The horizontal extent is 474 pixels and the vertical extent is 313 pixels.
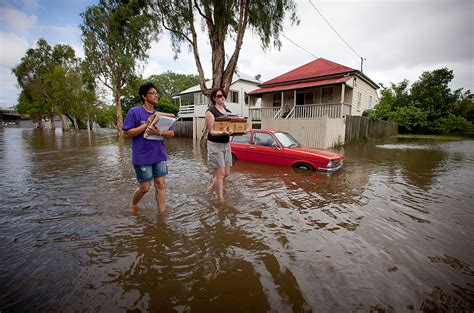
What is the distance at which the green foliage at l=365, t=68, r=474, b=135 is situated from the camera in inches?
1012

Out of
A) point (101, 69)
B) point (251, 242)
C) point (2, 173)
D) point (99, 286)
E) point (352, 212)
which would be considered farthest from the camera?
point (101, 69)

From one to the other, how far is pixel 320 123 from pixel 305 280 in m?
11.2

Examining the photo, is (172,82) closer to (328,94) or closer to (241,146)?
(328,94)

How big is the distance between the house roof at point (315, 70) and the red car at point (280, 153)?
37.9 feet

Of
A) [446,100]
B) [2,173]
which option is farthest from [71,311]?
[446,100]

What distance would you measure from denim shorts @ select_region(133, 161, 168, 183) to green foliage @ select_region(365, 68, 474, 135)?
2766 centimetres

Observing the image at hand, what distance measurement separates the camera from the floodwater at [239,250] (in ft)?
6.13

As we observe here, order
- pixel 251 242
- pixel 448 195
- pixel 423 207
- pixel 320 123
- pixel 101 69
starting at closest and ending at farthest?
pixel 251 242, pixel 423 207, pixel 448 195, pixel 320 123, pixel 101 69

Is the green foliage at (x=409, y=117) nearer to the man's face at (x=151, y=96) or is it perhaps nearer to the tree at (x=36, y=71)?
the man's face at (x=151, y=96)

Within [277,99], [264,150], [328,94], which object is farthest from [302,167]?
[277,99]

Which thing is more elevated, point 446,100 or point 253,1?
point 253,1

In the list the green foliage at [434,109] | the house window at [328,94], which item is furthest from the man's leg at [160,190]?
the green foliage at [434,109]

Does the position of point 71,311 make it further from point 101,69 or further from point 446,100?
point 446,100

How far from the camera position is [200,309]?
5.79ft
